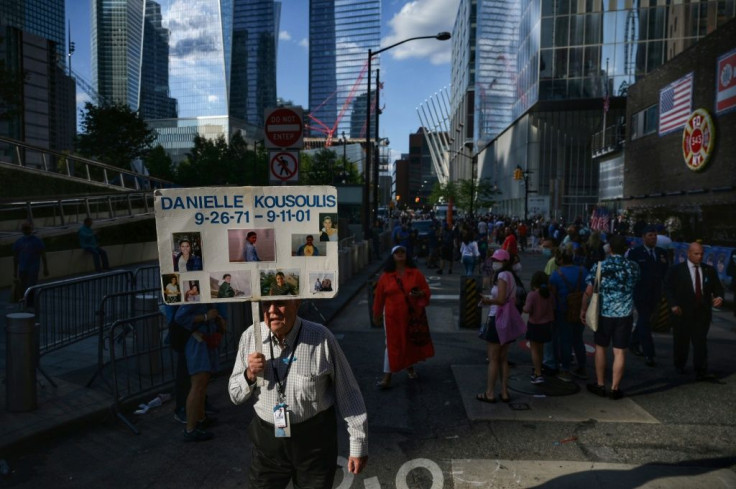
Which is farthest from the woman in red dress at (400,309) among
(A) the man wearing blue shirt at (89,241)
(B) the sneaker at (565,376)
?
(A) the man wearing blue shirt at (89,241)

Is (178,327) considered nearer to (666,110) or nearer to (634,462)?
(634,462)

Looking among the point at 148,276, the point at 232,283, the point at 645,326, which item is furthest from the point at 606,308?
the point at 148,276

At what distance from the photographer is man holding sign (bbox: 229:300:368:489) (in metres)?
3.16

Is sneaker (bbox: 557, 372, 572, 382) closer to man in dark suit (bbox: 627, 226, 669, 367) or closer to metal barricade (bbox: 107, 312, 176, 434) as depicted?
man in dark suit (bbox: 627, 226, 669, 367)

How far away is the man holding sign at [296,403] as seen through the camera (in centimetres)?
316

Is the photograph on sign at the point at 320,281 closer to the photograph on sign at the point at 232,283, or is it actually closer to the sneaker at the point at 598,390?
the photograph on sign at the point at 232,283

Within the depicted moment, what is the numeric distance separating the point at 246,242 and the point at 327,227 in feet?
1.53

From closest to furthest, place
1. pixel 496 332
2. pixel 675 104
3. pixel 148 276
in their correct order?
pixel 496 332
pixel 148 276
pixel 675 104

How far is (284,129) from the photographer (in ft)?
30.9

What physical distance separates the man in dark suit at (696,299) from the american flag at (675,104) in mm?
19099

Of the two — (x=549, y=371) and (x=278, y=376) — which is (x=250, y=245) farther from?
(x=549, y=371)

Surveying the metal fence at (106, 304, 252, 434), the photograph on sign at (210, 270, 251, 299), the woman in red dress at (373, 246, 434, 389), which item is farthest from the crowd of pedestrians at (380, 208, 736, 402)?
the photograph on sign at (210, 270, 251, 299)

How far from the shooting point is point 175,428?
5941 mm

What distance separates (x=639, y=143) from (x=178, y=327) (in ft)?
94.9
